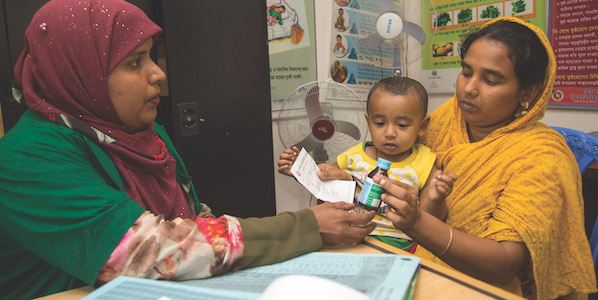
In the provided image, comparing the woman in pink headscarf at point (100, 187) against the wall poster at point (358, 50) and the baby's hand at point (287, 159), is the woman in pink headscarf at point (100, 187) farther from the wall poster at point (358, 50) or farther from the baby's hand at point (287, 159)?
the wall poster at point (358, 50)

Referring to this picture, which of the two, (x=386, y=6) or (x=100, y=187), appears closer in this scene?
(x=100, y=187)

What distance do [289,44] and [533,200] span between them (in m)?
2.15

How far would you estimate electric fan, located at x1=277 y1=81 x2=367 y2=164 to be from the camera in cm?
243

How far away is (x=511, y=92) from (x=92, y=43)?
1.35 m

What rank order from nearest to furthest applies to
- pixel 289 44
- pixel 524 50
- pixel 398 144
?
pixel 524 50 → pixel 398 144 → pixel 289 44

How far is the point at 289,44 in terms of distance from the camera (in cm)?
299

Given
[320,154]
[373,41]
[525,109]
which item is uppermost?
[373,41]

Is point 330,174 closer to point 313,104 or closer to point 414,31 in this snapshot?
point 313,104

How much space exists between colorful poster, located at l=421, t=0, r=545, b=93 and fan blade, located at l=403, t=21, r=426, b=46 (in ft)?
0.64

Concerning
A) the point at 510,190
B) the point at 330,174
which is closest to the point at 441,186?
the point at 510,190

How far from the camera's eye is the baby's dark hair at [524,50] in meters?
1.34

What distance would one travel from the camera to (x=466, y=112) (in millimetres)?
1475

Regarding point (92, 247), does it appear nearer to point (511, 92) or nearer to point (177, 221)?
point (177, 221)

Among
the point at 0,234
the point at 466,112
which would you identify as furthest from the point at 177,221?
the point at 466,112
